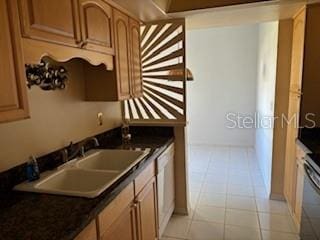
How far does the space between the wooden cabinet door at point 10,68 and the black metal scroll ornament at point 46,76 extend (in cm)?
50

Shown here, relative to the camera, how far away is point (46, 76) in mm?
1728

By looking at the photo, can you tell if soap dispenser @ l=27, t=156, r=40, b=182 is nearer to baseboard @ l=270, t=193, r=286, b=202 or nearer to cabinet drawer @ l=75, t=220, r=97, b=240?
cabinet drawer @ l=75, t=220, r=97, b=240

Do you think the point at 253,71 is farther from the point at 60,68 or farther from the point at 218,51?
the point at 60,68

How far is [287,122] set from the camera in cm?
292

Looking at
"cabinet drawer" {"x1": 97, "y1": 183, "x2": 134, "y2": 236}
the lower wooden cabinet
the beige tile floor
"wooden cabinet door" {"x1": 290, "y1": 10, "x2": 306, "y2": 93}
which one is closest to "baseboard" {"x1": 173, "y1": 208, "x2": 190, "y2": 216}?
the beige tile floor

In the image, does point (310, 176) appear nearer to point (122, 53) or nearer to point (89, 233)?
point (89, 233)

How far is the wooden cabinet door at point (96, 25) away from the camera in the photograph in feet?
5.31

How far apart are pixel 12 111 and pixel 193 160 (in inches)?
156

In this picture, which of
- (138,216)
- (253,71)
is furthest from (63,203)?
(253,71)

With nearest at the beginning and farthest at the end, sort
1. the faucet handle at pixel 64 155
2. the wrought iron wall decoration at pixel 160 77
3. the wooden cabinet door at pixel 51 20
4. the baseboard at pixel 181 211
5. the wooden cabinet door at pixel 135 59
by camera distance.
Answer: the wooden cabinet door at pixel 51 20
the faucet handle at pixel 64 155
the wooden cabinet door at pixel 135 59
the wrought iron wall decoration at pixel 160 77
the baseboard at pixel 181 211

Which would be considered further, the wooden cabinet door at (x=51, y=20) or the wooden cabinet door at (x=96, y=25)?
the wooden cabinet door at (x=96, y=25)

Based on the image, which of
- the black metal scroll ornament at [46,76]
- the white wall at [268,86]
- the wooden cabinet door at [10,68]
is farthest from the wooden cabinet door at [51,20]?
the white wall at [268,86]

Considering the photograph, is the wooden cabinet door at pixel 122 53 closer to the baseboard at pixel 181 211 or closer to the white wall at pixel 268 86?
the baseboard at pixel 181 211

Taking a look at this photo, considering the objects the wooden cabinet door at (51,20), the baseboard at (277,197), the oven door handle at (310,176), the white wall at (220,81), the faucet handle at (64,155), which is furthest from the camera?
the white wall at (220,81)
